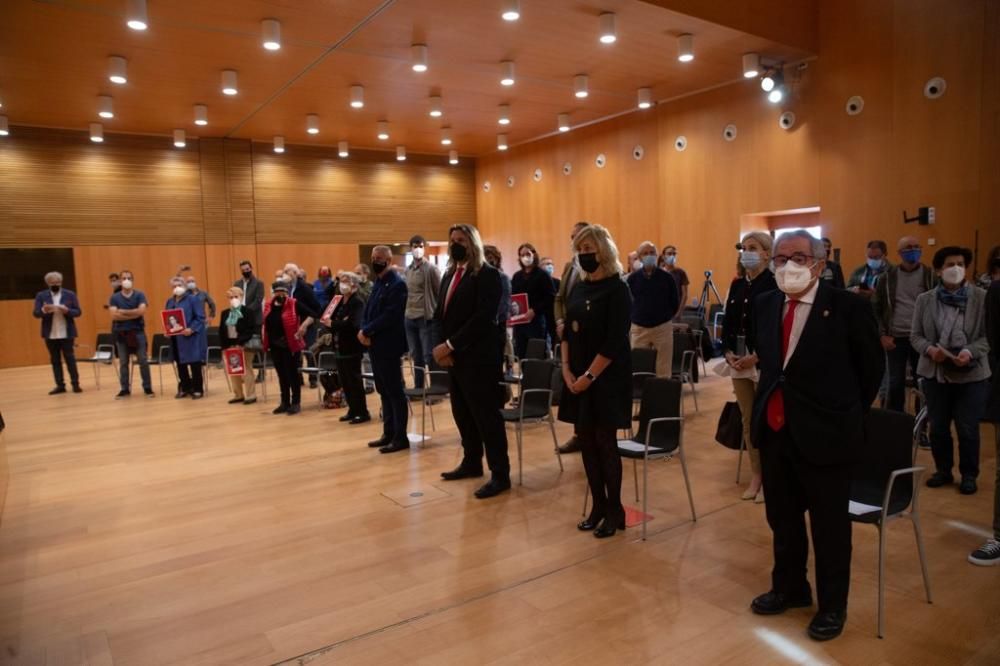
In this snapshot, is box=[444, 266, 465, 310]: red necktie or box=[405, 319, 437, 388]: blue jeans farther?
box=[405, 319, 437, 388]: blue jeans

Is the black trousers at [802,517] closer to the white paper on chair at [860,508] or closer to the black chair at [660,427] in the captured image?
the white paper on chair at [860,508]

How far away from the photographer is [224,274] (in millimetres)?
14195

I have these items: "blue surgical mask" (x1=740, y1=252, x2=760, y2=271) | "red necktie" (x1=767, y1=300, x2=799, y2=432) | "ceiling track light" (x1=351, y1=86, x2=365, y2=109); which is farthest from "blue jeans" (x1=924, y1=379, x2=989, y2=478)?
"ceiling track light" (x1=351, y1=86, x2=365, y2=109)

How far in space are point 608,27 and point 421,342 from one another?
14.0ft

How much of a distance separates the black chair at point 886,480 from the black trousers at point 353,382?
488 cm

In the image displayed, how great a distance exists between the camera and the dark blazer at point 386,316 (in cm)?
557

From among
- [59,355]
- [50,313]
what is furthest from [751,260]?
[59,355]

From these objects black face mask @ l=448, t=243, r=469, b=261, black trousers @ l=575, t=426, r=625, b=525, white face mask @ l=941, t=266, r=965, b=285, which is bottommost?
black trousers @ l=575, t=426, r=625, b=525

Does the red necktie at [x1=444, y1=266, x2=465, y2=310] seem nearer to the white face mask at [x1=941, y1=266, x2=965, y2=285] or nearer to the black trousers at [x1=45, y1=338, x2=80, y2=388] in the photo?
the white face mask at [x1=941, y1=266, x2=965, y2=285]

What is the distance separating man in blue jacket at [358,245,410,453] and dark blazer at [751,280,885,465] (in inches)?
143

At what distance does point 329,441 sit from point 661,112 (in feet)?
29.5

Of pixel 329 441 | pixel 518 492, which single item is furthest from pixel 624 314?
pixel 329 441

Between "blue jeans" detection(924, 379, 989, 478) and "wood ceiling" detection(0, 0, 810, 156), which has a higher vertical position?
"wood ceiling" detection(0, 0, 810, 156)

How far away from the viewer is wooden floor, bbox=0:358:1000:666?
2723mm
